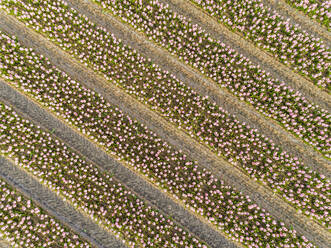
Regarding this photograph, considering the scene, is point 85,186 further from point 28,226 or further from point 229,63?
point 229,63

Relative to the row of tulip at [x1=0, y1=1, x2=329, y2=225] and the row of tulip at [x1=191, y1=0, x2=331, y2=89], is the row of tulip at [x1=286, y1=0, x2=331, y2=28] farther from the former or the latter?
the row of tulip at [x1=0, y1=1, x2=329, y2=225]

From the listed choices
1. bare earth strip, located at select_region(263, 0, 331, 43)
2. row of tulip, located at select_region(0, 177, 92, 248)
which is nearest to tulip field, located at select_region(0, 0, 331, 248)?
row of tulip, located at select_region(0, 177, 92, 248)

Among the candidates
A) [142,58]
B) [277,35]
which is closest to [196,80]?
[142,58]

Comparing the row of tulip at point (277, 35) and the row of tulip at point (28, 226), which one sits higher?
the row of tulip at point (277, 35)

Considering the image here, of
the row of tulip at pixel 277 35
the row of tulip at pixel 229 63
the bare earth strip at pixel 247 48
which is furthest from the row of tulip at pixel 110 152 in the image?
the row of tulip at pixel 277 35

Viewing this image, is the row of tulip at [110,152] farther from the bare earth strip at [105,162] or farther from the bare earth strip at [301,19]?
the bare earth strip at [301,19]

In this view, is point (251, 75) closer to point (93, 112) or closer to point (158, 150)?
point (158, 150)

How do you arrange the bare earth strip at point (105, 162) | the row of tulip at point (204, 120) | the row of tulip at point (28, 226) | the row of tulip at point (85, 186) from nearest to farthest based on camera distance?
the row of tulip at point (28, 226), the row of tulip at point (85, 186), the row of tulip at point (204, 120), the bare earth strip at point (105, 162)
